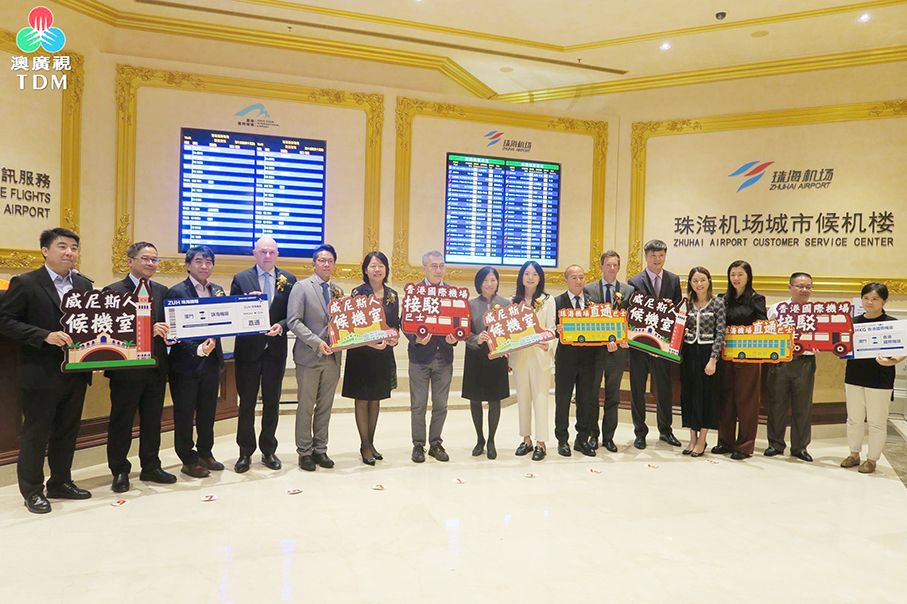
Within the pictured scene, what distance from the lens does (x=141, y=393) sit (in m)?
3.76

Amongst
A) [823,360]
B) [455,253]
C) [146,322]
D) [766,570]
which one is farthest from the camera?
→ [455,253]

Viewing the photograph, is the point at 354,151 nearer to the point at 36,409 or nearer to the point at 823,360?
the point at 36,409

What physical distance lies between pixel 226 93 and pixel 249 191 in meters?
1.05

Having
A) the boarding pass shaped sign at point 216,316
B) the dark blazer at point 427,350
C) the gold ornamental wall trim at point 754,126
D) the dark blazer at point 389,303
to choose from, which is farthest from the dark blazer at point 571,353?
the gold ornamental wall trim at point 754,126

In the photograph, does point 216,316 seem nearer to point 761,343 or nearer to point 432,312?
point 432,312

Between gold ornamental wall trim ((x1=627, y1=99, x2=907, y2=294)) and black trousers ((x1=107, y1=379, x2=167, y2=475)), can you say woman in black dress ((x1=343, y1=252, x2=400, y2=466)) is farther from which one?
gold ornamental wall trim ((x1=627, y1=99, x2=907, y2=294))

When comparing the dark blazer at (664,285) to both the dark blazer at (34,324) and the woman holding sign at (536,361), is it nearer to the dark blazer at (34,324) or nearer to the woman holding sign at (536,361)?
the woman holding sign at (536,361)

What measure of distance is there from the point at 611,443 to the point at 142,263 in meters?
3.55

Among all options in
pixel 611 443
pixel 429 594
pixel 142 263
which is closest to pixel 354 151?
pixel 142 263

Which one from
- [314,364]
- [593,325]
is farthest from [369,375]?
[593,325]

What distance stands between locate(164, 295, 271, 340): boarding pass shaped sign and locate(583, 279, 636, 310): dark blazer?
2.43 m

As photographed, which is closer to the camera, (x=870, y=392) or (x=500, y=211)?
(x=870, y=392)

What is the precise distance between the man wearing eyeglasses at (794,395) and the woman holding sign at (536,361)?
1822 mm

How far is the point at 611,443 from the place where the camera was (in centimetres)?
484
